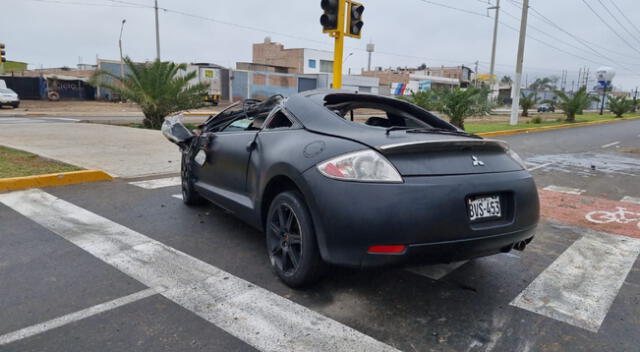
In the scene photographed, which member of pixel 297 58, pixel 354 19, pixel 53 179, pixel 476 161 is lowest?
pixel 53 179

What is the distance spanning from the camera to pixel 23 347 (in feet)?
8.50

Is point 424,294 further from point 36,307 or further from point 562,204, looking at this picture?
point 562,204

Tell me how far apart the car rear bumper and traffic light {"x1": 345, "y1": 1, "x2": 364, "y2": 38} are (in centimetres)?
808

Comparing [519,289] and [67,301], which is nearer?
[67,301]

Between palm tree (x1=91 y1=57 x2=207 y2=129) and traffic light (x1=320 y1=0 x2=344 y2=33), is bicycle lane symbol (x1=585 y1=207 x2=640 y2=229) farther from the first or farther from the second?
palm tree (x1=91 y1=57 x2=207 y2=129)

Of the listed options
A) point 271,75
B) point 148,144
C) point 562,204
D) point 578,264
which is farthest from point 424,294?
point 271,75

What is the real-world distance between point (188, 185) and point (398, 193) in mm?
3438

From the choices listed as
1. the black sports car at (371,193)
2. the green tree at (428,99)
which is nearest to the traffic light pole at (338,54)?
the black sports car at (371,193)

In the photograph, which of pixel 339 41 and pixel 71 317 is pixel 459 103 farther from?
pixel 71 317

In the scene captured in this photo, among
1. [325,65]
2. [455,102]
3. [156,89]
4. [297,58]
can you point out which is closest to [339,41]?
[156,89]

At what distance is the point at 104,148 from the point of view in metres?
10.2

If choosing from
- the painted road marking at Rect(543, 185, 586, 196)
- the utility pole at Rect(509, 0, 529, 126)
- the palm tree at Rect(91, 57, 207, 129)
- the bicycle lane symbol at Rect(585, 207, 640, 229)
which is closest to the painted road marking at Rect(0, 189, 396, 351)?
the bicycle lane symbol at Rect(585, 207, 640, 229)

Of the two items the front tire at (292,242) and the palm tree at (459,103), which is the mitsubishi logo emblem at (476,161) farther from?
the palm tree at (459,103)

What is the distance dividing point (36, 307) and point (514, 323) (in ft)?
10.0
